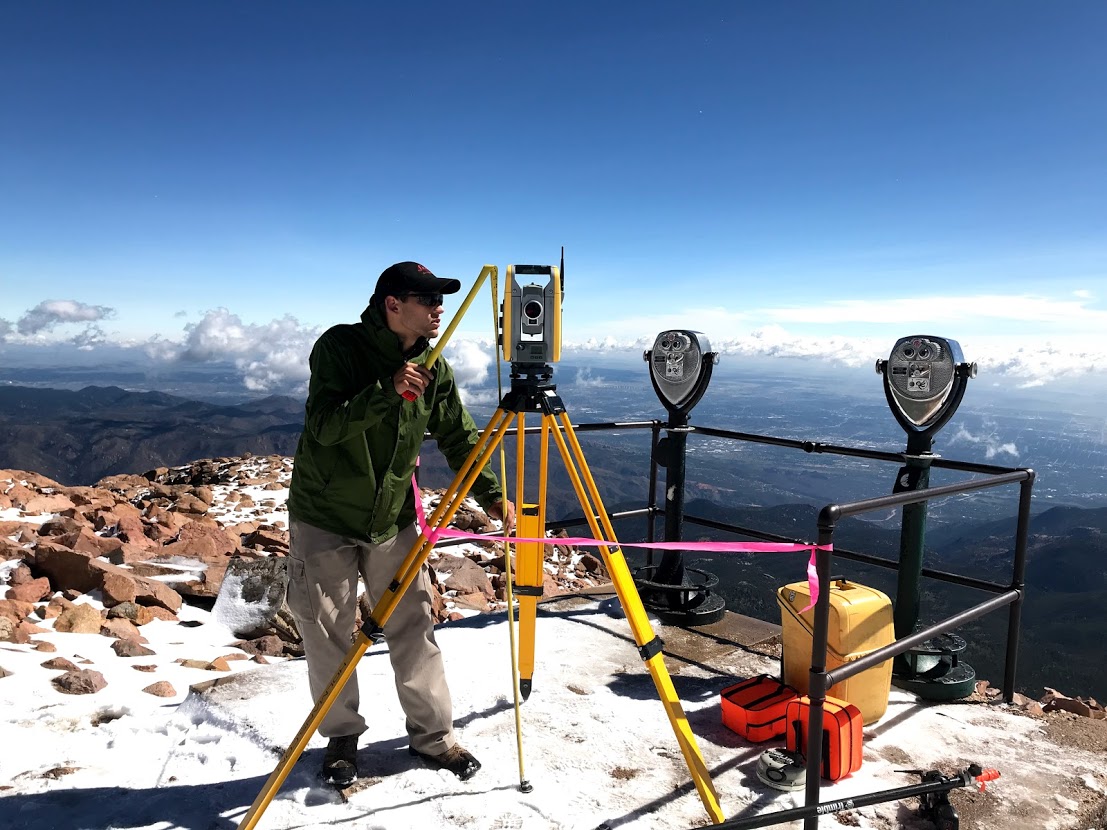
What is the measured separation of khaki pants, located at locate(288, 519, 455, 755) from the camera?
3.00 m

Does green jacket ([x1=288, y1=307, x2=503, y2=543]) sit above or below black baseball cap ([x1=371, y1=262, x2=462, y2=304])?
below

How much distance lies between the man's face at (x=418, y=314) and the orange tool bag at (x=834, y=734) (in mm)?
2338

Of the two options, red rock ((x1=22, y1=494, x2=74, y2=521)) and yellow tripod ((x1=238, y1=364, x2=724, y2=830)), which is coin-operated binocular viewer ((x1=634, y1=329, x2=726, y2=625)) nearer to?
yellow tripod ((x1=238, y1=364, x2=724, y2=830))

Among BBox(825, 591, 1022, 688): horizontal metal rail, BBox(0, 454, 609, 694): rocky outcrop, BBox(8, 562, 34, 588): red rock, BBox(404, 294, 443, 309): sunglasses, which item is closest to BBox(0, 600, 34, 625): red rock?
BBox(0, 454, 609, 694): rocky outcrop

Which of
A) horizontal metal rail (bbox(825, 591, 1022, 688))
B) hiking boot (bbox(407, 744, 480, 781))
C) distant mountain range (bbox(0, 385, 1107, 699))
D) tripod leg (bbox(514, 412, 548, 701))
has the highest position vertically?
tripod leg (bbox(514, 412, 548, 701))

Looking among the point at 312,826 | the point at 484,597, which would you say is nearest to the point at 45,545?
the point at 484,597

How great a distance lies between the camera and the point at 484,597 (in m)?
7.62

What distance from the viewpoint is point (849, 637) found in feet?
11.3

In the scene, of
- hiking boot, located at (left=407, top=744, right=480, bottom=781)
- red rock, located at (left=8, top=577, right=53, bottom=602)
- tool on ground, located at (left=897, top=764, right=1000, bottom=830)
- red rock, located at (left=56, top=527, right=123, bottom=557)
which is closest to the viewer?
tool on ground, located at (left=897, top=764, right=1000, bottom=830)

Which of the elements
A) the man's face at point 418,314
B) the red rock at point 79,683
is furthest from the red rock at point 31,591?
the man's face at point 418,314

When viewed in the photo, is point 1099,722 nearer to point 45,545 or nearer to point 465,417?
point 465,417

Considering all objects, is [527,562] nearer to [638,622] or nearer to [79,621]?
[638,622]

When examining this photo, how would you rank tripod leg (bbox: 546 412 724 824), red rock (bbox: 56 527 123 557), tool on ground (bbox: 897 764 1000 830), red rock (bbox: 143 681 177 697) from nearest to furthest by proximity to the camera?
1. tripod leg (bbox: 546 412 724 824)
2. tool on ground (bbox: 897 764 1000 830)
3. red rock (bbox: 143 681 177 697)
4. red rock (bbox: 56 527 123 557)

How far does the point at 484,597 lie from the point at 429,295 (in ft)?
17.9
